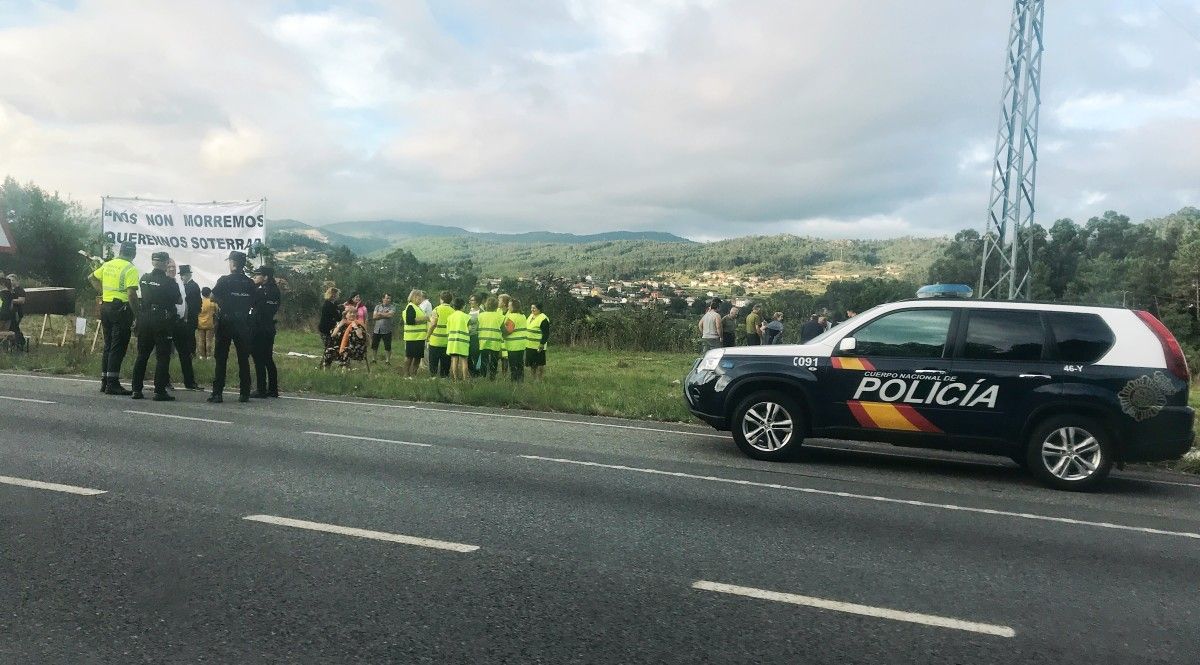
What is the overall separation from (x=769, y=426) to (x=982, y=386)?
2.11 meters

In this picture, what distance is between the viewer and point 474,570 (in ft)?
17.5

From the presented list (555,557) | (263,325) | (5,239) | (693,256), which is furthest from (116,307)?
(693,256)

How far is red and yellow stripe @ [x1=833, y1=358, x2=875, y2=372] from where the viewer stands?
384 inches

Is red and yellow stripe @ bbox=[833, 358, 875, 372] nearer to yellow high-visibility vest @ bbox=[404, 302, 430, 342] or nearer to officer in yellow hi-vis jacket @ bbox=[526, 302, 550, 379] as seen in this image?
officer in yellow hi-vis jacket @ bbox=[526, 302, 550, 379]

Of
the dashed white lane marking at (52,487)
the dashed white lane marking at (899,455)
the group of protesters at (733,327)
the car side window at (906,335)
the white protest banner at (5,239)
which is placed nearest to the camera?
the dashed white lane marking at (52,487)

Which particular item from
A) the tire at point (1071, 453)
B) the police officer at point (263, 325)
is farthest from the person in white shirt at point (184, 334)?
the tire at point (1071, 453)

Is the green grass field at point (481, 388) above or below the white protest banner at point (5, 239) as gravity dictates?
below

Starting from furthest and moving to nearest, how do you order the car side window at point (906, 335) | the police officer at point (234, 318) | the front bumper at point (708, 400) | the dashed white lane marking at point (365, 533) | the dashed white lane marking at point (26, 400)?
1. the police officer at point (234, 318)
2. the dashed white lane marking at point (26, 400)
3. the front bumper at point (708, 400)
4. the car side window at point (906, 335)
5. the dashed white lane marking at point (365, 533)

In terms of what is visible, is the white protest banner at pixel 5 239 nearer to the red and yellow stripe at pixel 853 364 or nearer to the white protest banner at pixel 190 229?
the white protest banner at pixel 190 229

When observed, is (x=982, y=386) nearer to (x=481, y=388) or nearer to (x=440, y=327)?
(x=481, y=388)

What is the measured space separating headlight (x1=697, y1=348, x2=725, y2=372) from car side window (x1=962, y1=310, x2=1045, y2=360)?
2.47 meters

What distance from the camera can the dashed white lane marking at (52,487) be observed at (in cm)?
695

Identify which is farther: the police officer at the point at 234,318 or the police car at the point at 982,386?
the police officer at the point at 234,318

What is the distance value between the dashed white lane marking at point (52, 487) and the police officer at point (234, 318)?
609cm
